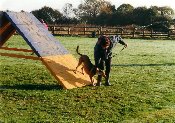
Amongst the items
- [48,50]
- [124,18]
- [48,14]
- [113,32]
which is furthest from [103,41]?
[48,14]

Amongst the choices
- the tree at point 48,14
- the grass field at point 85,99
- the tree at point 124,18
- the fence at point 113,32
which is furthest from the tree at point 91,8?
the grass field at point 85,99

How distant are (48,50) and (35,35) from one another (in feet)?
2.19

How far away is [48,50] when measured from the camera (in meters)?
12.4

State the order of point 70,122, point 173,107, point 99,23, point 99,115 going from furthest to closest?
point 99,23 < point 173,107 < point 99,115 < point 70,122

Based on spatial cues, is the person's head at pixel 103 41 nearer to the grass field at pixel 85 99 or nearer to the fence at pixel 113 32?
the grass field at pixel 85 99

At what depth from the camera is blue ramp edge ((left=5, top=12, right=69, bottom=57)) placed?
1199 centimetres

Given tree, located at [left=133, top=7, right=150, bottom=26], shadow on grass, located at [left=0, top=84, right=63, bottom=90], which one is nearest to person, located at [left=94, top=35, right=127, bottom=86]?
shadow on grass, located at [left=0, top=84, right=63, bottom=90]

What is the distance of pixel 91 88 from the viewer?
11.9 metres

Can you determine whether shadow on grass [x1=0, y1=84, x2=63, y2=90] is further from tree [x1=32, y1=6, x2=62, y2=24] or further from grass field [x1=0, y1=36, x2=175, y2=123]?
tree [x1=32, y1=6, x2=62, y2=24]

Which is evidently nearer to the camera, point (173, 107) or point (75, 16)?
point (173, 107)

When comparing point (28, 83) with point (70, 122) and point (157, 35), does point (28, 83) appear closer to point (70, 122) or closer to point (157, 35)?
point (70, 122)

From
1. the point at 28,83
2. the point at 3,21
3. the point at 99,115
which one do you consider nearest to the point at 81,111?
the point at 99,115

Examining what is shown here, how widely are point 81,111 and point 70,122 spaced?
0.92m

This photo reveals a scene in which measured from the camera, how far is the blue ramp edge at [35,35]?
12.0 metres
